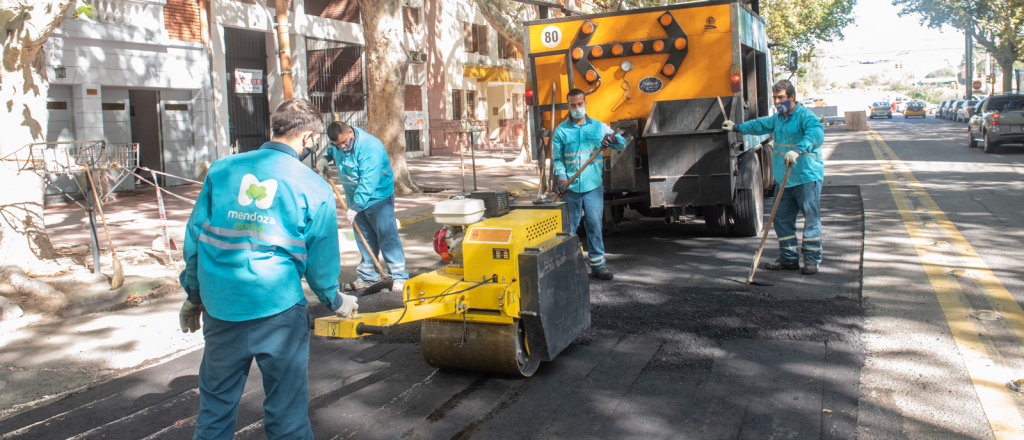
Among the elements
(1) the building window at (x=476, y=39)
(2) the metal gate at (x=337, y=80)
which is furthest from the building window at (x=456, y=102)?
(2) the metal gate at (x=337, y=80)

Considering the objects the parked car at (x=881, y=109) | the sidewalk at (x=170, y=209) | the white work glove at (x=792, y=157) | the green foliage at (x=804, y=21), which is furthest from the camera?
the parked car at (x=881, y=109)

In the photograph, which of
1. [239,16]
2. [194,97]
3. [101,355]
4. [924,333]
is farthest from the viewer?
[239,16]

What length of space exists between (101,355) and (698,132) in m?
5.62

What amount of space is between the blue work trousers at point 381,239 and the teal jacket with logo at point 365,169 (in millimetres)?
119

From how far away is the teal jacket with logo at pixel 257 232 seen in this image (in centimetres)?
282

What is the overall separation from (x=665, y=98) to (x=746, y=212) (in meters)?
1.62

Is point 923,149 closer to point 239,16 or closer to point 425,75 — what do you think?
point 425,75

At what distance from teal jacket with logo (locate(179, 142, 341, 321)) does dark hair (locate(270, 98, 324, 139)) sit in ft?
0.30

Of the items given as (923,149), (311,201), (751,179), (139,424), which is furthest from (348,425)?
(923,149)

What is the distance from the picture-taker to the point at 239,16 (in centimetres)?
1838

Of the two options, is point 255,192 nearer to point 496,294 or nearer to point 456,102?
point 496,294

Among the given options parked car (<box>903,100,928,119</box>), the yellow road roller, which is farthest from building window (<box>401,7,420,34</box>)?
parked car (<box>903,100,928,119</box>)

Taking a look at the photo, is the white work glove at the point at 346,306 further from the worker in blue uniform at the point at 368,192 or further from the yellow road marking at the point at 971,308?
the worker in blue uniform at the point at 368,192

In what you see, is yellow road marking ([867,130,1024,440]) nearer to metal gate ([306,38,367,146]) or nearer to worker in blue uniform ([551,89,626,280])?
worker in blue uniform ([551,89,626,280])
